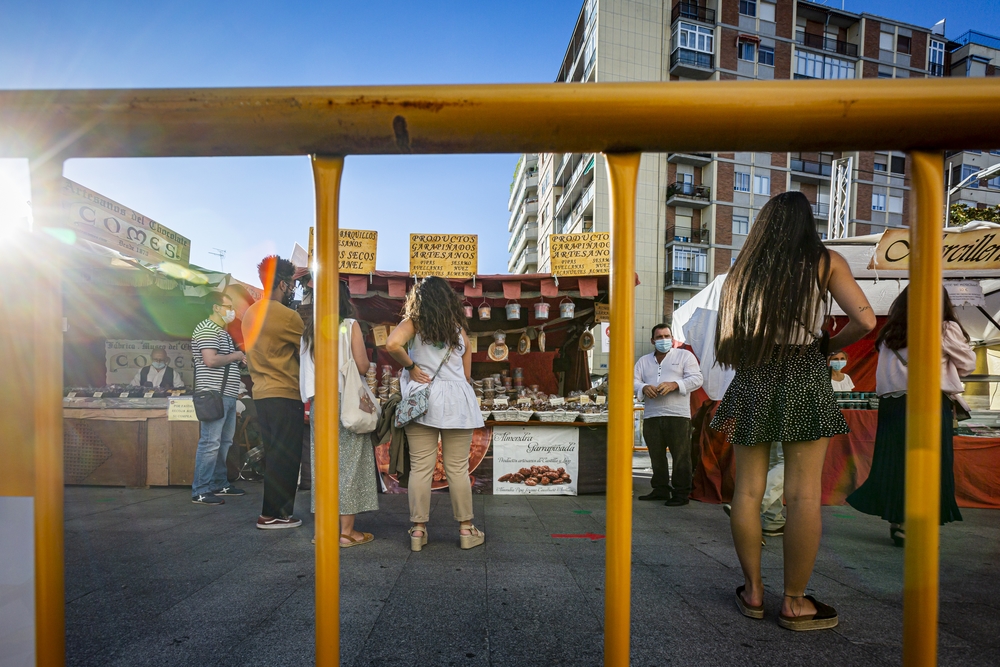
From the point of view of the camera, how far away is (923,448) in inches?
26.3

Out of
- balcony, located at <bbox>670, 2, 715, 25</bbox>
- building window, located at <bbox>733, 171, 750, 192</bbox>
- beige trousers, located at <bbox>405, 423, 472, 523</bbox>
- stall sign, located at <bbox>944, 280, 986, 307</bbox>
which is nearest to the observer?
beige trousers, located at <bbox>405, 423, 472, 523</bbox>

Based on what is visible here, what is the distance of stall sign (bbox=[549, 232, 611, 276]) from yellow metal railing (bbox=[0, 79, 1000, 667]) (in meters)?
5.60

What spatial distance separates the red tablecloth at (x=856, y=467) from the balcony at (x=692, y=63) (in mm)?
26649

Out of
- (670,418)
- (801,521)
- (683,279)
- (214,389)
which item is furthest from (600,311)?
(683,279)

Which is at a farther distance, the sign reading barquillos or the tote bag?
the sign reading barquillos

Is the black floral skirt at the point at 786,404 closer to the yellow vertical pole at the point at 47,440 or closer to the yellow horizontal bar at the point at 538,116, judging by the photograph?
the yellow horizontal bar at the point at 538,116

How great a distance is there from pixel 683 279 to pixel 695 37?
42.1 ft

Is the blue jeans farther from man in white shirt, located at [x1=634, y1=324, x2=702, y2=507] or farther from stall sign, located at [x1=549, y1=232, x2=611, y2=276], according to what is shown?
man in white shirt, located at [x1=634, y1=324, x2=702, y2=507]

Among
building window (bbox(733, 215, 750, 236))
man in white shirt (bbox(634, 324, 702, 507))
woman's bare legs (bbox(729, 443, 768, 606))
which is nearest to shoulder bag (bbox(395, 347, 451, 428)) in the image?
woman's bare legs (bbox(729, 443, 768, 606))

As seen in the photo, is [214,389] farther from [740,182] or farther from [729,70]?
[729,70]

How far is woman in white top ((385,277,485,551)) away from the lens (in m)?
3.21

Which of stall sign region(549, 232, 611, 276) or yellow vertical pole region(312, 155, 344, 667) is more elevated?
stall sign region(549, 232, 611, 276)

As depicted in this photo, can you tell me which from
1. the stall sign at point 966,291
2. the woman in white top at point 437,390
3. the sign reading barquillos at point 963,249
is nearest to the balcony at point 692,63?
the stall sign at point 966,291

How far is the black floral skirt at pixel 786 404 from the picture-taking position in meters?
1.89
